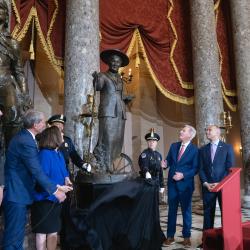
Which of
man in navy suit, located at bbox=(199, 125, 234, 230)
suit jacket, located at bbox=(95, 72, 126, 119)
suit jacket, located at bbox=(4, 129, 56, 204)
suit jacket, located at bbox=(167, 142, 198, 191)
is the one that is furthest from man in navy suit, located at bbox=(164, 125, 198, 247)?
suit jacket, located at bbox=(4, 129, 56, 204)

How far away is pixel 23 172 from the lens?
2.59 m

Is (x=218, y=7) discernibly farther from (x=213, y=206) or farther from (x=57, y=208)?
(x=57, y=208)

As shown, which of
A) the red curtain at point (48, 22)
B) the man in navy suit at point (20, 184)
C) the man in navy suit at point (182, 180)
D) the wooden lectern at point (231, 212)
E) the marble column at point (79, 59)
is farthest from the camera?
the red curtain at point (48, 22)

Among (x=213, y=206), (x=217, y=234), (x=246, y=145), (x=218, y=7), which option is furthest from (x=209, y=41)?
(x=217, y=234)

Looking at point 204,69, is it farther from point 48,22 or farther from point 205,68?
point 48,22

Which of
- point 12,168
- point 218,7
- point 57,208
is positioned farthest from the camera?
point 218,7

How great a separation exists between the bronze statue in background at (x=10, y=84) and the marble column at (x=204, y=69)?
4.80 meters

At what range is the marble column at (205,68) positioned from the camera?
24.6ft

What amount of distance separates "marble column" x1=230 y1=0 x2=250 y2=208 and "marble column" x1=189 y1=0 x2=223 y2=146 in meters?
0.74

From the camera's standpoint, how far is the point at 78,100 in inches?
220

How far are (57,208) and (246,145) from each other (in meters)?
6.15

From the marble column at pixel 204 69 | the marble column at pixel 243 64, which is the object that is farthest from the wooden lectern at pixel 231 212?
the marble column at pixel 243 64

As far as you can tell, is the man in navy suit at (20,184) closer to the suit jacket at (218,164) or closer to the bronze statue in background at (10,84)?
the bronze statue in background at (10,84)

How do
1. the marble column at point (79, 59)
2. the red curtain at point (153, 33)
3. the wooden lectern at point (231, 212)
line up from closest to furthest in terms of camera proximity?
the wooden lectern at point (231, 212), the marble column at point (79, 59), the red curtain at point (153, 33)
